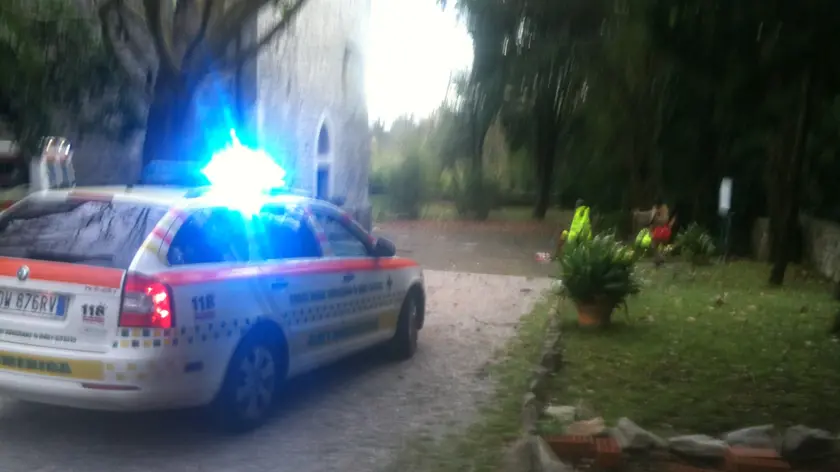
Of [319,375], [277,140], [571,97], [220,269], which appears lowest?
[319,375]

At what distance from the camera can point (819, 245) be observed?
58.1 feet

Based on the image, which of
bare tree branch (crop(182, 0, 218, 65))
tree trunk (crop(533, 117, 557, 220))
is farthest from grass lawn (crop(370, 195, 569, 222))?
bare tree branch (crop(182, 0, 218, 65))

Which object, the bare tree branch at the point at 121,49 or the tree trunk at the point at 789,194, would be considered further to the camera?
the tree trunk at the point at 789,194

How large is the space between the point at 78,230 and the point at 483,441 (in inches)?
119

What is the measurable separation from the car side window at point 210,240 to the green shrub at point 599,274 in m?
4.75

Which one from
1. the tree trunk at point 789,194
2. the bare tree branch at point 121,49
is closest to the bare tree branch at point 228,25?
the bare tree branch at point 121,49

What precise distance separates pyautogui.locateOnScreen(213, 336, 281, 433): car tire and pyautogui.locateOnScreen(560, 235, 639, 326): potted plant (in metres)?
4.55

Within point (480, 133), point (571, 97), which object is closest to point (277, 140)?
point (571, 97)

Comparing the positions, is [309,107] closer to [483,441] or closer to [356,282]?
[356,282]

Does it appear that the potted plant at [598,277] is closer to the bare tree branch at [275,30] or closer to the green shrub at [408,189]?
the bare tree branch at [275,30]

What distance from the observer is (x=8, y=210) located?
21.2 ft

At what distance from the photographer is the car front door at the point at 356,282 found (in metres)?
7.73

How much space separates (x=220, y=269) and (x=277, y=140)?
1213cm

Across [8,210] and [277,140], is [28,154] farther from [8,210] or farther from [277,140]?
[8,210]
